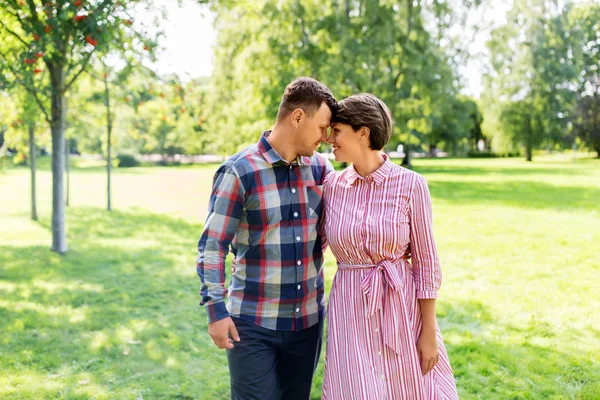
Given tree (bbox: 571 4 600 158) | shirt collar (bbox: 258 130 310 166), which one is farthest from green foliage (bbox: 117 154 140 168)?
shirt collar (bbox: 258 130 310 166)

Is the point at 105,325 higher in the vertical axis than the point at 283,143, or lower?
lower

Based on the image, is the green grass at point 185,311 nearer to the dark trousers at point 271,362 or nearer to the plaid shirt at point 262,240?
the dark trousers at point 271,362

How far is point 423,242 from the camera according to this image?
2.38 meters

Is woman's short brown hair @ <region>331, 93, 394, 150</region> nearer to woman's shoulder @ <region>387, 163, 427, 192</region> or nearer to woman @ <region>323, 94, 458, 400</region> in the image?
woman @ <region>323, 94, 458, 400</region>

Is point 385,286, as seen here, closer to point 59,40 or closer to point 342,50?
point 59,40

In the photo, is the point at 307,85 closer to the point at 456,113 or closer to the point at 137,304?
the point at 137,304

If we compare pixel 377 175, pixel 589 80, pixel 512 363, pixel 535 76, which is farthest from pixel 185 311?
pixel 589 80

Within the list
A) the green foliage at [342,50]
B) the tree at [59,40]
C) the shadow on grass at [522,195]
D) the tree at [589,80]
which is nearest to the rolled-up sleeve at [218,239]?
the tree at [59,40]

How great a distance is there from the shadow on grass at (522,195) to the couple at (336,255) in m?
14.5

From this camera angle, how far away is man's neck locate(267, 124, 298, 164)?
2.54 meters

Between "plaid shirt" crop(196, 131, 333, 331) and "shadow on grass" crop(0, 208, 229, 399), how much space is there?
226 cm

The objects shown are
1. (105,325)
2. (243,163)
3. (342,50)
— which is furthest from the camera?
(342,50)

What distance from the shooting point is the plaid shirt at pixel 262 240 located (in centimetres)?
242

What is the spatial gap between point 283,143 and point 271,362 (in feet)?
3.48
